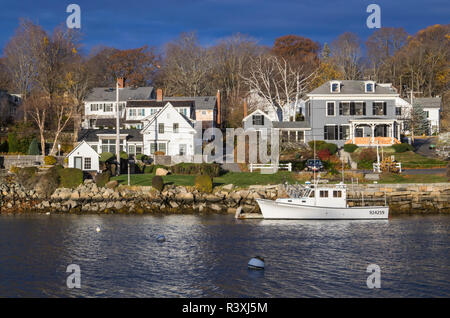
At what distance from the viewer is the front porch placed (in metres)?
65.4

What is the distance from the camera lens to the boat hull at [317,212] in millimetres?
40281

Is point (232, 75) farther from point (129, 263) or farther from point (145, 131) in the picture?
point (129, 263)

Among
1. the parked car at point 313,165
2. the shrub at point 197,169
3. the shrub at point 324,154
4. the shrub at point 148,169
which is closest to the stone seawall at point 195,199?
the shrub at point 197,169

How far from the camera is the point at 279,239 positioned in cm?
3309

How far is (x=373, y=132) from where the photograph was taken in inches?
2596

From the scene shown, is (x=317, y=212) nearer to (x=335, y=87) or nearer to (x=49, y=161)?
(x=49, y=161)

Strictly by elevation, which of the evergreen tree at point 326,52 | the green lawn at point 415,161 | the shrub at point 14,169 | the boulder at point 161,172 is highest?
the evergreen tree at point 326,52

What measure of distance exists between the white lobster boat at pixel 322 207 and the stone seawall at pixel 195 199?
345 centimetres

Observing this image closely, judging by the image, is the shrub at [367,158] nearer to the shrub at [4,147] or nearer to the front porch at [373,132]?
the front porch at [373,132]

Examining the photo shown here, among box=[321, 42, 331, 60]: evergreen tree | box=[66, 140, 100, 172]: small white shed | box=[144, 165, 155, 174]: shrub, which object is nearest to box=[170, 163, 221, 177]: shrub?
box=[144, 165, 155, 174]: shrub

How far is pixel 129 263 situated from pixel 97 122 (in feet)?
182

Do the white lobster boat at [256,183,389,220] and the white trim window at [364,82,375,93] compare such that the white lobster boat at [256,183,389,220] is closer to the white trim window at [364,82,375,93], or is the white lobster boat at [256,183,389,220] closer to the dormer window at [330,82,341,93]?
the dormer window at [330,82,341,93]

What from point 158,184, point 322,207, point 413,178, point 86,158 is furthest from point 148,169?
point 413,178
